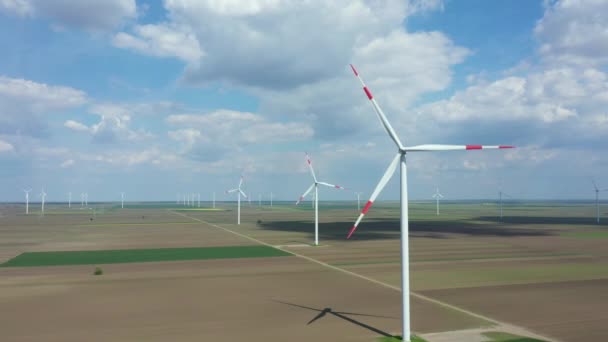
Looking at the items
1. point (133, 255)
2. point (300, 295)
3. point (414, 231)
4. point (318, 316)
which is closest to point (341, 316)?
point (318, 316)

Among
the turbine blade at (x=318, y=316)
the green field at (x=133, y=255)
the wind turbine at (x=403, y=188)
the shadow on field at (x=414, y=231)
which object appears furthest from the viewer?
A: the shadow on field at (x=414, y=231)

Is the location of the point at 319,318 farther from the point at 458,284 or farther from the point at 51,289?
the point at 51,289

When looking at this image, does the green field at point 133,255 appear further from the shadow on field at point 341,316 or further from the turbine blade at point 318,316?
the turbine blade at point 318,316

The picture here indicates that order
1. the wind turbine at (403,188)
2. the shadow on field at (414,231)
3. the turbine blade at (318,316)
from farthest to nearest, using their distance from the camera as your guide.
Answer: the shadow on field at (414,231)
the turbine blade at (318,316)
the wind turbine at (403,188)

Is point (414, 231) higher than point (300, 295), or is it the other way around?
point (414, 231)

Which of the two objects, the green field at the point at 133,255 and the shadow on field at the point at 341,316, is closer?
the shadow on field at the point at 341,316

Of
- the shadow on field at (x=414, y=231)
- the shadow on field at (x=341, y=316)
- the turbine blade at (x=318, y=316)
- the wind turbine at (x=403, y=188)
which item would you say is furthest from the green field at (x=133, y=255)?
the wind turbine at (x=403, y=188)

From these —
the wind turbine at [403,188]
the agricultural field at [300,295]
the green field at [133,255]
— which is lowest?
the green field at [133,255]

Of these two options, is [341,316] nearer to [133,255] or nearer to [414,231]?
[133,255]
